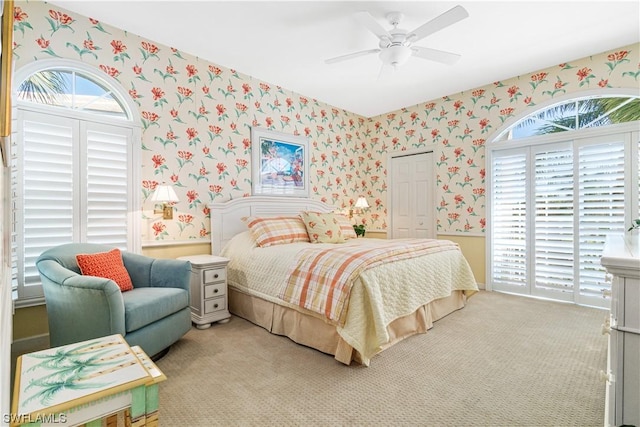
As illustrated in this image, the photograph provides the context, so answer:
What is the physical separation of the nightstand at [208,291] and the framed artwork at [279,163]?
135cm

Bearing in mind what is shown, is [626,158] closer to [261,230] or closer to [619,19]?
[619,19]

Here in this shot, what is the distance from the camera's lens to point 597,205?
3482mm

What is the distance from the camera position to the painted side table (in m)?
0.95

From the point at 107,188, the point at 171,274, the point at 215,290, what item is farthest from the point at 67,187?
the point at 215,290

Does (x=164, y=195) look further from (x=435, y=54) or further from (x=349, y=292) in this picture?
(x=435, y=54)

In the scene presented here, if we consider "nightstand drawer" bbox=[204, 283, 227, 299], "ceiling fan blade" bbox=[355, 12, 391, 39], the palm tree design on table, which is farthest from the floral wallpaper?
the palm tree design on table

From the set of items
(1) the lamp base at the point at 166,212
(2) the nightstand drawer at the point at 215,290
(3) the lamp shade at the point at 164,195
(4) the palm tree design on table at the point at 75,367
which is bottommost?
(2) the nightstand drawer at the point at 215,290

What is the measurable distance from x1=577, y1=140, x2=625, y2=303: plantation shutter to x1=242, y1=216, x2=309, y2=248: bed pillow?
10.3ft

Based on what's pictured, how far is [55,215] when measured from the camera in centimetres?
266

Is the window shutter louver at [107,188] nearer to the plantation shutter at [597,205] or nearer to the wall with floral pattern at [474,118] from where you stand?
the wall with floral pattern at [474,118]

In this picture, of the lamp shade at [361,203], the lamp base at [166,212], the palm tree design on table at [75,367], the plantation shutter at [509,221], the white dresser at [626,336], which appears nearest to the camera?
the white dresser at [626,336]

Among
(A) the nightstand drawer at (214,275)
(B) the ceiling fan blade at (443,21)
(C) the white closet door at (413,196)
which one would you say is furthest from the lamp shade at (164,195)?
(C) the white closet door at (413,196)

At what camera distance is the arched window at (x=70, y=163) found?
2.52 metres

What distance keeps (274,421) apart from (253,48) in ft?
10.8
